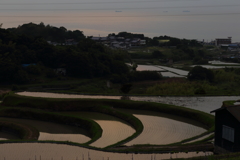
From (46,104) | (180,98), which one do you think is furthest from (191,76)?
(46,104)

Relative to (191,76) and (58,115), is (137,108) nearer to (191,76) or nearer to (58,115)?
(58,115)

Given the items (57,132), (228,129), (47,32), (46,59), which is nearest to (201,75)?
(46,59)

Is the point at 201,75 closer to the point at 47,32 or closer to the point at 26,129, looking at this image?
the point at 26,129

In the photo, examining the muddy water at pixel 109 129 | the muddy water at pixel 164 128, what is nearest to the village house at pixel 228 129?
the muddy water at pixel 164 128

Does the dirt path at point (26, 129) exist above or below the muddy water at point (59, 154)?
above

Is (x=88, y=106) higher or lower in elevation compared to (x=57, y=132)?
higher

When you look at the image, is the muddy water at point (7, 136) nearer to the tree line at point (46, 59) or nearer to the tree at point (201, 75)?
the tree line at point (46, 59)
